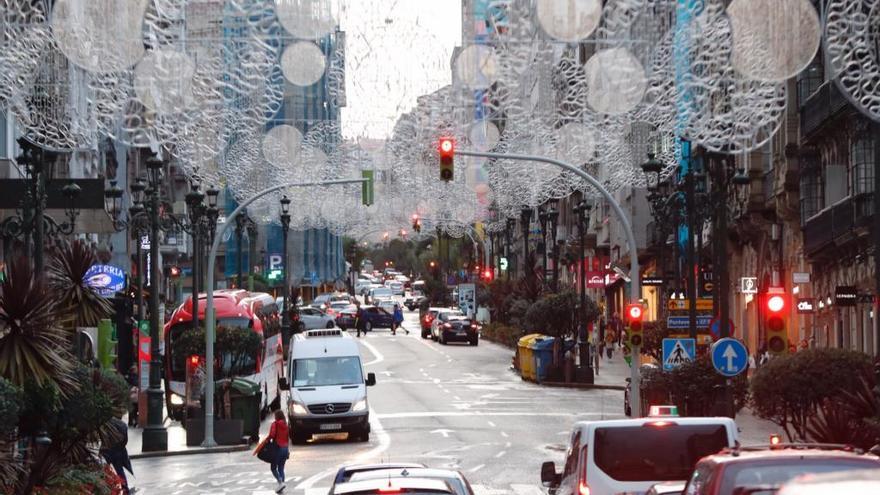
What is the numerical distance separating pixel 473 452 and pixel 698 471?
23.0 m

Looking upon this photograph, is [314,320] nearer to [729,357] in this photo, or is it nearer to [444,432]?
[444,432]

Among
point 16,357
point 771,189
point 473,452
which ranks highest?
point 771,189

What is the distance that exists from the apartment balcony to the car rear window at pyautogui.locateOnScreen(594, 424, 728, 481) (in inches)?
1177

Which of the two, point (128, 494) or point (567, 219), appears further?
point (567, 219)

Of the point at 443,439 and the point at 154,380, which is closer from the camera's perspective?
the point at 443,439

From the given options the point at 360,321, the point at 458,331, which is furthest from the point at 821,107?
the point at 360,321

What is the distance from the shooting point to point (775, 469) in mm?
11422

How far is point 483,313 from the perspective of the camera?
350 ft

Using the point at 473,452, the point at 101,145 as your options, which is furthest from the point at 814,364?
the point at 101,145

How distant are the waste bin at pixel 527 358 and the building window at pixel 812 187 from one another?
11121 mm

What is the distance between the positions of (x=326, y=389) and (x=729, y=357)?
13.7 meters

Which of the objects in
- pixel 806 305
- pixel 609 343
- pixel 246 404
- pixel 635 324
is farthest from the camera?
pixel 609 343

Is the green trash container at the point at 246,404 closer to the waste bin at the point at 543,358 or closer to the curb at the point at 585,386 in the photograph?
the curb at the point at 585,386

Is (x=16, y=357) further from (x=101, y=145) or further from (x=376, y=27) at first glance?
(x=101, y=145)
